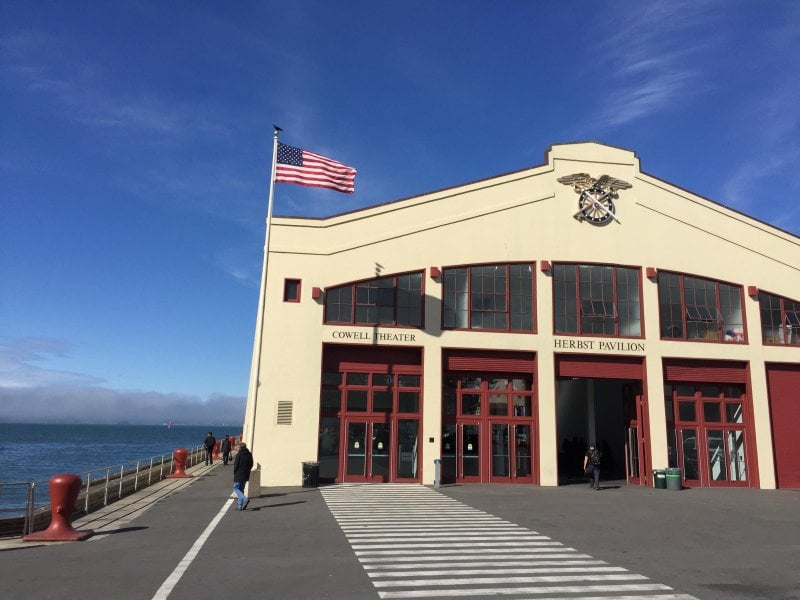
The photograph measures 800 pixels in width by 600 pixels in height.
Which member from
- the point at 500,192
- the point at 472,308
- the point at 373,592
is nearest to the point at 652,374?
the point at 472,308

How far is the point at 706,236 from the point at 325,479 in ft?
64.1

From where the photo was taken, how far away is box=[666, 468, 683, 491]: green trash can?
2380cm

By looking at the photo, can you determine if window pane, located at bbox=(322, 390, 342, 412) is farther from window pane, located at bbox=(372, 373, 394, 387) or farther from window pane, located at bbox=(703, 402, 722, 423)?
window pane, located at bbox=(703, 402, 722, 423)

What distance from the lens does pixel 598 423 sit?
31.8 m

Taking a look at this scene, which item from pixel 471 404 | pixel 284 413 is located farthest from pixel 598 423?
pixel 284 413

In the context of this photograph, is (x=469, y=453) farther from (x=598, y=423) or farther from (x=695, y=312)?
(x=695, y=312)

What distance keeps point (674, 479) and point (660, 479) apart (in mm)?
558

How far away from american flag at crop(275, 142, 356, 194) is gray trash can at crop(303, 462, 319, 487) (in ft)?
32.9

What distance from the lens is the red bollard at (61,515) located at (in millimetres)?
12062

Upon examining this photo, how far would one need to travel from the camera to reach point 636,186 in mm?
27234

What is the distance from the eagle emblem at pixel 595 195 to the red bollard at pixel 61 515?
21.4m

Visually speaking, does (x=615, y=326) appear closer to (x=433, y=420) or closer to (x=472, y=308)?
(x=472, y=308)

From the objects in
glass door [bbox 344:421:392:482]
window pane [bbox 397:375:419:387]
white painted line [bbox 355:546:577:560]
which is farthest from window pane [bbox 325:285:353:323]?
white painted line [bbox 355:546:577:560]

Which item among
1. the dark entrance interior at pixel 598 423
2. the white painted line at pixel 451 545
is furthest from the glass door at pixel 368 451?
the white painted line at pixel 451 545
